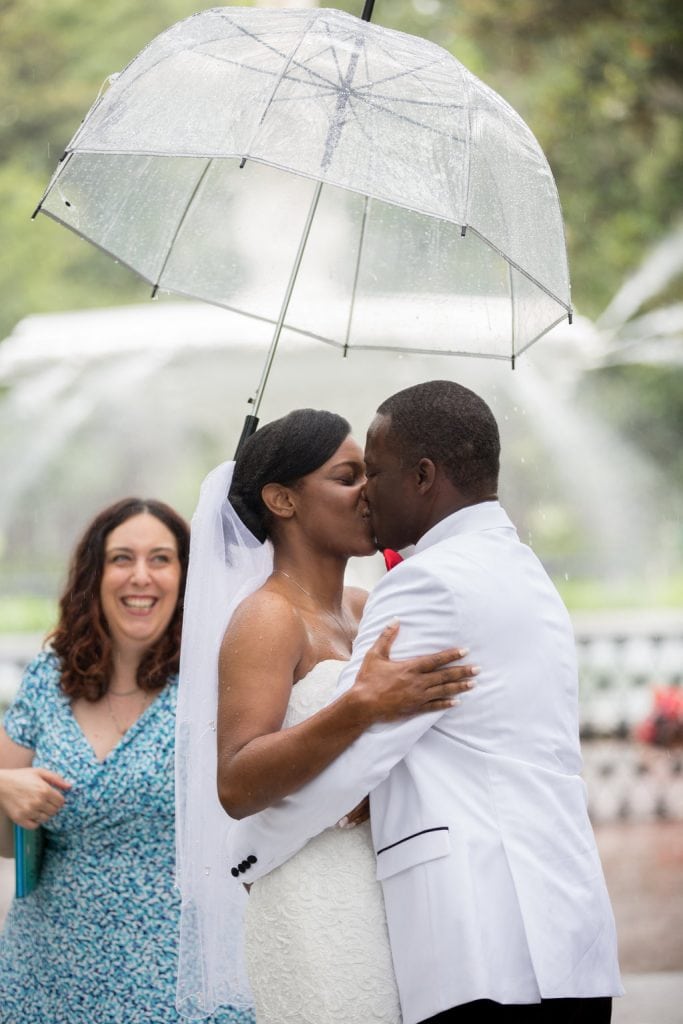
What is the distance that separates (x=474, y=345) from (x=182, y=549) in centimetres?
109

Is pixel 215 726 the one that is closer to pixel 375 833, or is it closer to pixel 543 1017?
pixel 375 833

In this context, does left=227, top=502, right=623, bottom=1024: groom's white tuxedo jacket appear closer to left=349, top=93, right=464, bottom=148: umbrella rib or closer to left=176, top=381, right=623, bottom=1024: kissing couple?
left=176, top=381, right=623, bottom=1024: kissing couple

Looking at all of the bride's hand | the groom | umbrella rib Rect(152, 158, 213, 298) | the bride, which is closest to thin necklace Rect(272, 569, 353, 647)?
the bride

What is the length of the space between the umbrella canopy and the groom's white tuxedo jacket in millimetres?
→ 786

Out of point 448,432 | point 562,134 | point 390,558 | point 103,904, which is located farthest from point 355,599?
point 562,134

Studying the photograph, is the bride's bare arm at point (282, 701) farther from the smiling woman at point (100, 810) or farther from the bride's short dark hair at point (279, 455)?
the smiling woman at point (100, 810)

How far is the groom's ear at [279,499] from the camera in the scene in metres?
2.94

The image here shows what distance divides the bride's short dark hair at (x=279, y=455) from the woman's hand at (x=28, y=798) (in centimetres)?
95

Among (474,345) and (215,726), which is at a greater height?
(474,345)

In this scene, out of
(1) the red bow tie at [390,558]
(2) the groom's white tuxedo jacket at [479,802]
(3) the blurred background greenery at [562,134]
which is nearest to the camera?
(2) the groom's white tuxedo jacket at [479,802]

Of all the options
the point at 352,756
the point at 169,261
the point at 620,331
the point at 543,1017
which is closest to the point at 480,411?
the point at 352,756

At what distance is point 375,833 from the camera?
258 cm

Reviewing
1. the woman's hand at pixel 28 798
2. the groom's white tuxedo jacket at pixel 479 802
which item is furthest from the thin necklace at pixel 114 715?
the groom's white tuxedo jacket at pixel 479 802

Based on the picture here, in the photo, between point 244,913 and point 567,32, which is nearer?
point 244,913
